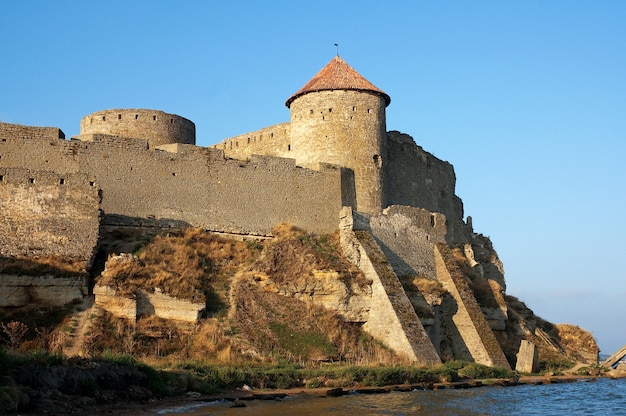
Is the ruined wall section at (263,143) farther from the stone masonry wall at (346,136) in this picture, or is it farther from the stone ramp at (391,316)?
the stone ramp at (391,316)

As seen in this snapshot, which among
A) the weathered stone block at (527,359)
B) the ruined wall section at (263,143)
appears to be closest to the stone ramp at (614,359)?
the weathered stone block at (527,359)

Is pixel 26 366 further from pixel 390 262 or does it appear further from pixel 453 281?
pixel 453 281

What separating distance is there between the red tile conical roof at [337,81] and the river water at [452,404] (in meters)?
11.6

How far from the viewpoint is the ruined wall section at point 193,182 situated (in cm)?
2348

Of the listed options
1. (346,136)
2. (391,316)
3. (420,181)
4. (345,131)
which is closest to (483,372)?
(391,316)

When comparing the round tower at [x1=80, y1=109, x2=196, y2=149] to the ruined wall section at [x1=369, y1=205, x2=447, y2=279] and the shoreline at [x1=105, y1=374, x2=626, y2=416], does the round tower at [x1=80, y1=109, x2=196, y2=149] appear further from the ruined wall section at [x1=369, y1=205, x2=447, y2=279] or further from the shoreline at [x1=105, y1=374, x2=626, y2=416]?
the shoreline at [x1=105, y1=374, x2=626, y2=416]

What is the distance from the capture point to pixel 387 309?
23547 mm

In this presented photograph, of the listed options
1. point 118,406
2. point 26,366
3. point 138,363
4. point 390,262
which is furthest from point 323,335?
point 26,366

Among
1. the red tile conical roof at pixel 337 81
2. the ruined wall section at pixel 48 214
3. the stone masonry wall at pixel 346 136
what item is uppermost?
the red tile conical roof at pixel 337 81

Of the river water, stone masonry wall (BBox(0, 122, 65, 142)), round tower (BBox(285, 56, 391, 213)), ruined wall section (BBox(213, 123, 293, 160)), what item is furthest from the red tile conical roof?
the river water

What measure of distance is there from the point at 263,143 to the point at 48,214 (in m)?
10.8

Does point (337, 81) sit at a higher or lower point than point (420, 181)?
higher

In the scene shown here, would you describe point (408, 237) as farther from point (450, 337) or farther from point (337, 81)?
point (337, 81)

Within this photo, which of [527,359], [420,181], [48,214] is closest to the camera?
[48,214]
